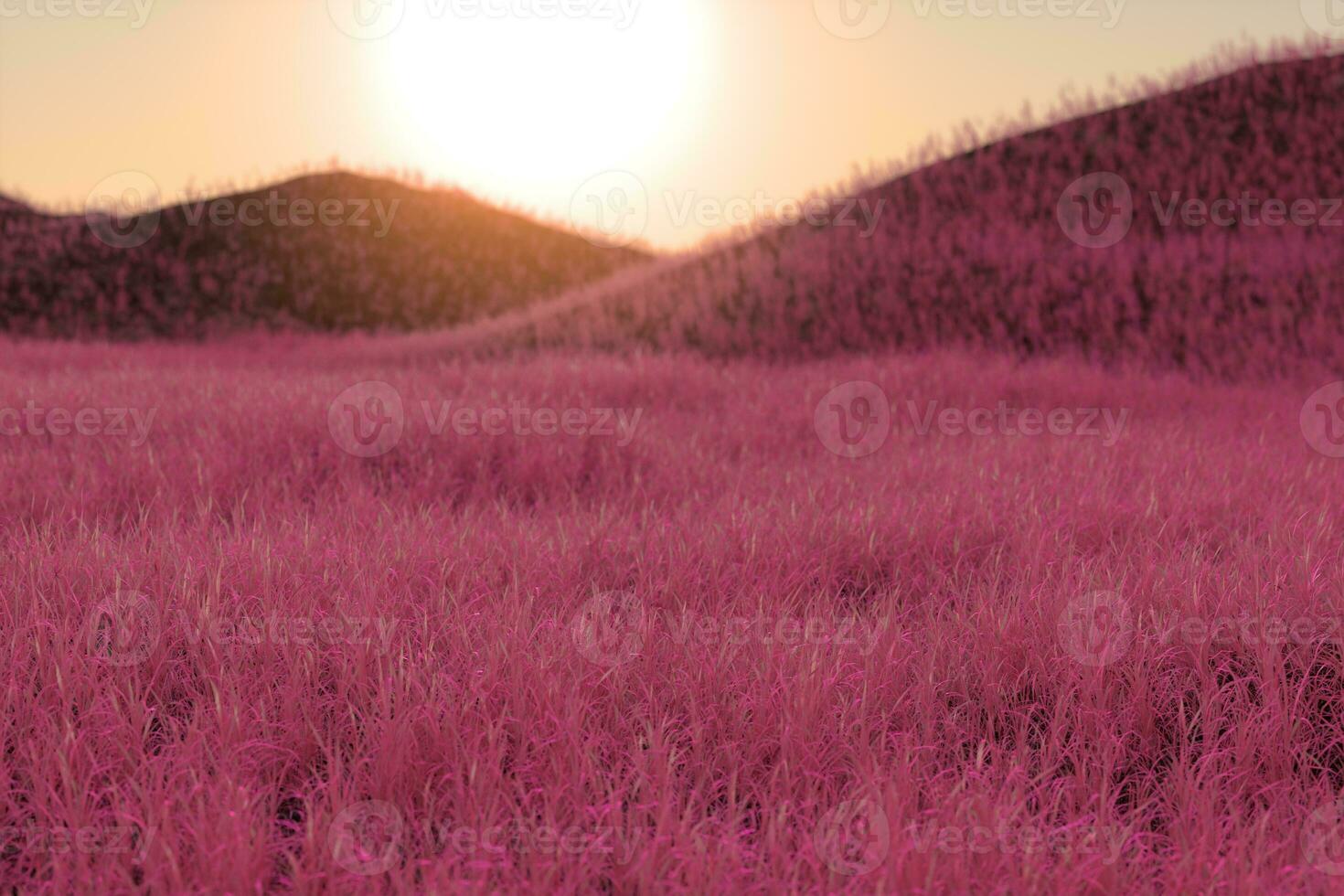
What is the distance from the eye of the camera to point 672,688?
1.99 meters

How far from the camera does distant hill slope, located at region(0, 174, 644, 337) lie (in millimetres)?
17141

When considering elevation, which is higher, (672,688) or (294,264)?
(294,264)

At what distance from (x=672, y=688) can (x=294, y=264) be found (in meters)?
19.8

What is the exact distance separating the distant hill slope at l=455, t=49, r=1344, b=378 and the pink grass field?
4857 mm

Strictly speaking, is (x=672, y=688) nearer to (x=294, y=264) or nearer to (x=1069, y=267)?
(x=1069, y=267)

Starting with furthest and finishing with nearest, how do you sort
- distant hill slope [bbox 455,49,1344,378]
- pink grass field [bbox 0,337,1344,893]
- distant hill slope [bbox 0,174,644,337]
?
distant hill slope [bbox 0,174,644,337] < distant hill slope [bbox 455,49,1344,378] < pink grass field [bbox 0,337,1344,893]

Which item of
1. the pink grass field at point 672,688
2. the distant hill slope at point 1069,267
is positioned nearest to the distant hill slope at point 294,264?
the distant hill slope at point 1069,267

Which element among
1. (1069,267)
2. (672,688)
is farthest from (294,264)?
(672,688)

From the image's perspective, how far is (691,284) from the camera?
11547mm

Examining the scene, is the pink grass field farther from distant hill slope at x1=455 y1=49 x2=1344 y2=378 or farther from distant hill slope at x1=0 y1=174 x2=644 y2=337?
distant hill slope at x1=0 y1=174 x2=644 y2=337

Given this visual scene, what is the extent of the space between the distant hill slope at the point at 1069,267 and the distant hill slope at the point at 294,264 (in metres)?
7.28

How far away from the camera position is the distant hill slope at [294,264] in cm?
1714

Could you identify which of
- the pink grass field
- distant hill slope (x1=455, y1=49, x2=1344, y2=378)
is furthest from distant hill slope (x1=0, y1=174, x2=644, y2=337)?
the pink grass field

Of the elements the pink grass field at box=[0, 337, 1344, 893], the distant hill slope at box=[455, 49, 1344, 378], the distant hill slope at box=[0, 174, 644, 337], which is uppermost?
the distant hill slope at box=[0, 174, 644, 337]
